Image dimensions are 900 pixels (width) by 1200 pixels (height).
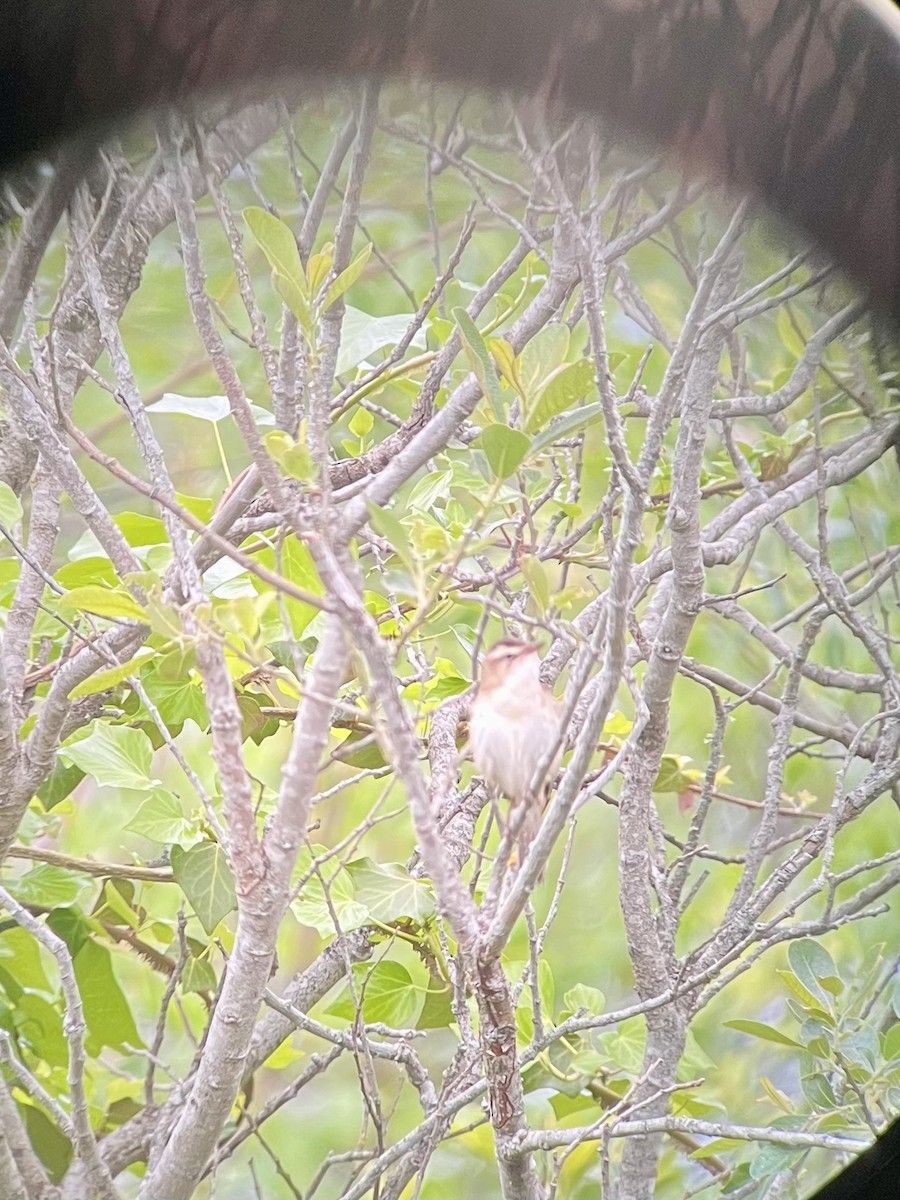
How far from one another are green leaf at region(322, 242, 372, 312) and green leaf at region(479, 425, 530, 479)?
0.06 m

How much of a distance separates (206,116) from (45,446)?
11 cm

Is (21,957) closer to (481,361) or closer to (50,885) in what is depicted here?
(50,885)

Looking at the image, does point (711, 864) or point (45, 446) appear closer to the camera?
point (45, 446)

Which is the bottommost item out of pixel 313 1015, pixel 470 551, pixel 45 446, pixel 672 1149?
pixel 672 1149

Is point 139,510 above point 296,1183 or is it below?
above

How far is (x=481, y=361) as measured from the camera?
0.28 m

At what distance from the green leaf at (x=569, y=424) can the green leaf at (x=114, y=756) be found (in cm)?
21

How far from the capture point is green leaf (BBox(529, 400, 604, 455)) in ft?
0.91

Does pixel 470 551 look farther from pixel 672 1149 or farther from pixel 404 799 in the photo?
pixel 672 1149

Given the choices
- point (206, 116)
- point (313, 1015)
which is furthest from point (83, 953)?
point (206, 116)

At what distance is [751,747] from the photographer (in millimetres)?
442

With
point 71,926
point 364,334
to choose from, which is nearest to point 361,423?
point 364,334

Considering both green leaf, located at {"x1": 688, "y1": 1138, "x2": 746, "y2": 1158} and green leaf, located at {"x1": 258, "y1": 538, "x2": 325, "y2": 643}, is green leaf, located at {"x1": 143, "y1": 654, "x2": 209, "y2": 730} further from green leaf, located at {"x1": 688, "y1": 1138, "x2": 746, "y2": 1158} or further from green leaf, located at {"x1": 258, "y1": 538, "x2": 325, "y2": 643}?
green leaf, located at {"x1": 688, "y1": 1138, "x2": 746, "y2": 1158}

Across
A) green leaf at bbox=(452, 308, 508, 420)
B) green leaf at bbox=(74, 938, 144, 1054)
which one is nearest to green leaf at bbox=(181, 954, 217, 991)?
green leaf at bbox=(74, 938, 144, 1054)
